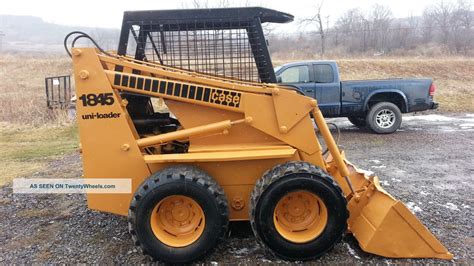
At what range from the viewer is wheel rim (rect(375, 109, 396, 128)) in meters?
10.9

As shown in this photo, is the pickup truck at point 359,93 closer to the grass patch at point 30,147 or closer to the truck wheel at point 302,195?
the grass patch at point 30,147

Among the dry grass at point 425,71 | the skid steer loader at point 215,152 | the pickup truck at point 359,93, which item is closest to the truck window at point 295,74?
the pickup truck at point 359,93

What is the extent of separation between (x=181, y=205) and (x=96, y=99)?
121 cm

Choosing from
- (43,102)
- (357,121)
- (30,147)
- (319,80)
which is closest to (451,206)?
(319,80)

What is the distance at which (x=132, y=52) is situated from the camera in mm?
4426

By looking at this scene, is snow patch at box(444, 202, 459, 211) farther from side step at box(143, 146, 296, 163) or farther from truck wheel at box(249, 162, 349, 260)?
side step at box(143, 146, 296, 163)

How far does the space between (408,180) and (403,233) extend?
2894 mm

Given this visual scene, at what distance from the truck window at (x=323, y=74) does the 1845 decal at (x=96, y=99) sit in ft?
24.8

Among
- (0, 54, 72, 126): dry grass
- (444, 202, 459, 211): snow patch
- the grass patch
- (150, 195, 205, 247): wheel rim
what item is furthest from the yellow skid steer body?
(0, 54, 72, 126): dry grass

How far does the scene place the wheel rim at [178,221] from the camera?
3.89 meters

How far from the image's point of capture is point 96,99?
396 centimetres

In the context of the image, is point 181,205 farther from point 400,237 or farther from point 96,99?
point 400,237

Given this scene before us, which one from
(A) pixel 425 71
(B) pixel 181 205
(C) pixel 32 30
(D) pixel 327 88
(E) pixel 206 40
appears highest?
(C) pixel 32 30

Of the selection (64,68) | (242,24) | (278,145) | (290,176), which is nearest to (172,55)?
(242,24)
